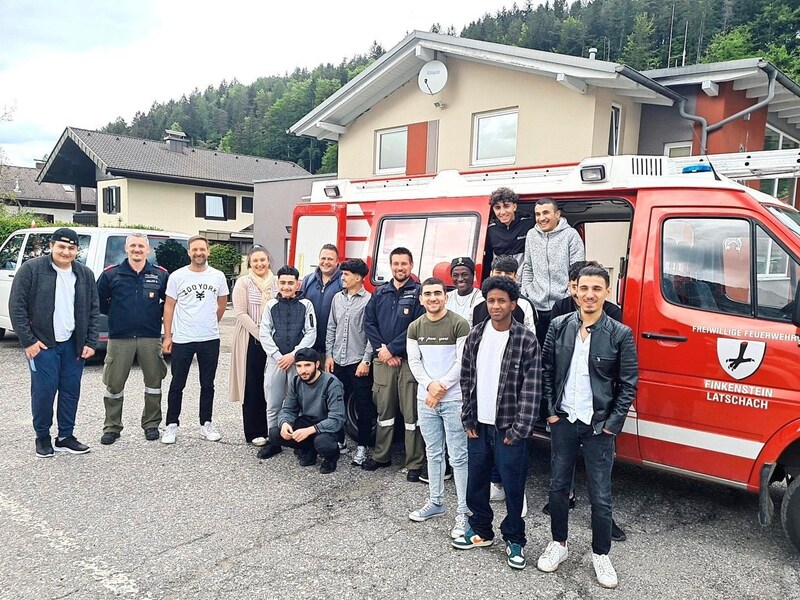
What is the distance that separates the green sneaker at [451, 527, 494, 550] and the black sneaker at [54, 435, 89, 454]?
351cm

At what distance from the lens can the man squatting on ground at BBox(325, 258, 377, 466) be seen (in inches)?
204

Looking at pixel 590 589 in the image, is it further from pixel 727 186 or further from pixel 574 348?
pixel 727 186

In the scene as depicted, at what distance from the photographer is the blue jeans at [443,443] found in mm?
3936

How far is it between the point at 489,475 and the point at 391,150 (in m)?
12.3

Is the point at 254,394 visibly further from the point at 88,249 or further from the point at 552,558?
the point at 88,249

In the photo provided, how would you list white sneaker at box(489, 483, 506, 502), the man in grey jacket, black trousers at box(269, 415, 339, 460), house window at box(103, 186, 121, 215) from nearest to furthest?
the man in grey jacket
white sneaker at box(489, 483, 506, 502)
black trousers at box(269, 415, 339, 460)
house window at box(103, 186, 121, 215)

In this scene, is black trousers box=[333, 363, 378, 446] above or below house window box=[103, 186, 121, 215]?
below

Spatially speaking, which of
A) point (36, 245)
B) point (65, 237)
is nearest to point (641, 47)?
point (36, 245)

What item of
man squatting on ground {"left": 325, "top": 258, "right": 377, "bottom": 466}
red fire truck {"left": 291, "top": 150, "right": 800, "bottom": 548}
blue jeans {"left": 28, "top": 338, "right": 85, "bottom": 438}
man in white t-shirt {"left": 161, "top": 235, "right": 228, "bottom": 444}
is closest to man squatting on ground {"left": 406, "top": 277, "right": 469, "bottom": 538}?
man squatting on ground {"left": 325, "top": 258, "right": 377, "bottom": 466}

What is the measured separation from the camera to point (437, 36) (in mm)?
13289

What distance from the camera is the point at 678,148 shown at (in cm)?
1219

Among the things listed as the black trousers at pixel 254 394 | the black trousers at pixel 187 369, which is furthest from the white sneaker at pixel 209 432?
the black trousers at pixel 254 394

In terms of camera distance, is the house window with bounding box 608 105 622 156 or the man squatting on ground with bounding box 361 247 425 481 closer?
the man squatting on ground with bounding box 361 247 425 481

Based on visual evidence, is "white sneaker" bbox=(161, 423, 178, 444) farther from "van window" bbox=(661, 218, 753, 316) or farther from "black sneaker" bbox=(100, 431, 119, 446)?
"van window" bbox=(661, 218, 753, 316)
